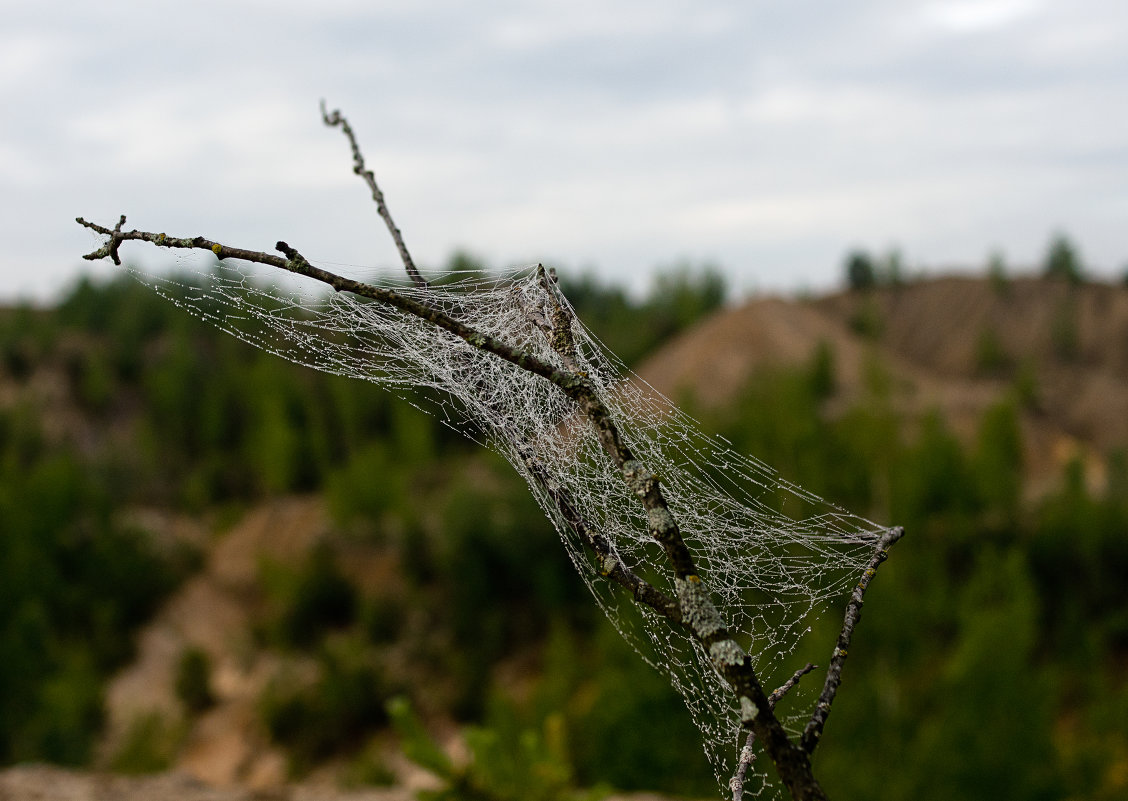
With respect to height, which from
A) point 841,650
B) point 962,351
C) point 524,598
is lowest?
point 524,598

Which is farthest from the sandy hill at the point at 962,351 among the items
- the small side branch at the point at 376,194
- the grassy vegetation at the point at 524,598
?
the small side branch at the point at 376,194

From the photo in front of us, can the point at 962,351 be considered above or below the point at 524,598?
above

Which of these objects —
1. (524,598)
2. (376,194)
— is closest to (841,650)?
(376,194)

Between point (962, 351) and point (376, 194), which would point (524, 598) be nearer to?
point (376, 194)

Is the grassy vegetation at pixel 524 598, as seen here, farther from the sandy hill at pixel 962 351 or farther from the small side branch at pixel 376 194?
the small side branch at pixel 376 194

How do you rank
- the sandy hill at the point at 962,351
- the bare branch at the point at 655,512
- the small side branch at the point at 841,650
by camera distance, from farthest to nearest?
1. the sandy hill at the point at 962,351
2. the small side branch at the point at 841,650
3. the bare branch at the point at 655,512

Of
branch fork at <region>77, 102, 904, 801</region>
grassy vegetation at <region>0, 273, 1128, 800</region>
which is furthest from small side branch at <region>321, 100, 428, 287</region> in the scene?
grassy vegetation at <region>0, 273, 1128, 800</region>
